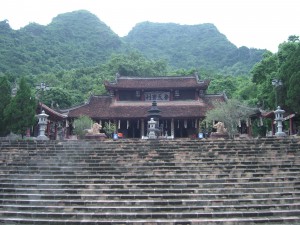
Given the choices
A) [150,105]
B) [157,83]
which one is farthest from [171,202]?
[157,83]

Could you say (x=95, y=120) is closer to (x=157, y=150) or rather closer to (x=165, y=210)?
(x=157, y=150)

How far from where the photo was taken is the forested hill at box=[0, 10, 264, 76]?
6197 centimetres

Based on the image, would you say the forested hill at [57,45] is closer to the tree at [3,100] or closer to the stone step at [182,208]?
the tree at [3,100]

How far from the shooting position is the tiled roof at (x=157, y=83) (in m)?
28.5

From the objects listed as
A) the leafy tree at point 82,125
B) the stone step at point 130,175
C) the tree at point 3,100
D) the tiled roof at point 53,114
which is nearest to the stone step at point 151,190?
the stone step at point 130,175

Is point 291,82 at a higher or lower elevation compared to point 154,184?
higher

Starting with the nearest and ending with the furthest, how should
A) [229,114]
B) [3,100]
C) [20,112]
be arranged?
[20,112] → [3,100] → [229,114]

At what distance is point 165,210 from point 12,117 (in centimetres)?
1338

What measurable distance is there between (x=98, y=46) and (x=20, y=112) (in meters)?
66.3

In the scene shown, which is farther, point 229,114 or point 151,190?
point 229,114

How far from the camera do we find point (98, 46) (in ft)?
273

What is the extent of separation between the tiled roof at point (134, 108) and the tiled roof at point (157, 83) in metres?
1.41

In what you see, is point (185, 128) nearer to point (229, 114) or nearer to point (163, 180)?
point (229, 114)

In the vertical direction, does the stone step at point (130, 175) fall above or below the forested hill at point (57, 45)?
below
